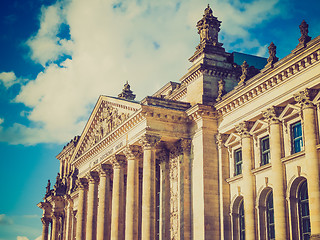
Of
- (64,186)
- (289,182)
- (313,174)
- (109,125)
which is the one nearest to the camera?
(313,174)

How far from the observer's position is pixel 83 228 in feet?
151

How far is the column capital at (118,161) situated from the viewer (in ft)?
126

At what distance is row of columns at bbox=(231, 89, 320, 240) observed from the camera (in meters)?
24.3

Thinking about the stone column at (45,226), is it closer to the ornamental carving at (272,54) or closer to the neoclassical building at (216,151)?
the neoclassical building at (216,151)

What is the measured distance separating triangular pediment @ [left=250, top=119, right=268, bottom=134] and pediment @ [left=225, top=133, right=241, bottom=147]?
164 centimetres

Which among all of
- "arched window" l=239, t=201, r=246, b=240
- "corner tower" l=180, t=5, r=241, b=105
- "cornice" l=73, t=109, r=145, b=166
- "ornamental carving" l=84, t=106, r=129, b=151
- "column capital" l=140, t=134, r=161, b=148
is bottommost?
"arched window" l=239, t=201, r=246, b=240

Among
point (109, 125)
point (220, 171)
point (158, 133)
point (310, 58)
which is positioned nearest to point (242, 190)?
point (220, 171)

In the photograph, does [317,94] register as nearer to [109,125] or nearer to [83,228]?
[109,125]

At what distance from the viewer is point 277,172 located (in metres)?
27.0

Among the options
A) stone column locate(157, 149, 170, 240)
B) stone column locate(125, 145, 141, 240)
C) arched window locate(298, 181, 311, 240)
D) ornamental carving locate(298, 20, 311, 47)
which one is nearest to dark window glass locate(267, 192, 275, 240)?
arched window locate(298, 181, 311, 240)

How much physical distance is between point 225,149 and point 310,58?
31.4 ft

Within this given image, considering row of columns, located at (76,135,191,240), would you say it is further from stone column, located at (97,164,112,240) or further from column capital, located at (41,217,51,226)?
column capital, located at (41,217,51,226)

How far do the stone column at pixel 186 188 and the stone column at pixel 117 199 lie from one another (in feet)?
20.5

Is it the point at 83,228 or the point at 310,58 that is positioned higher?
the point at 310,58
